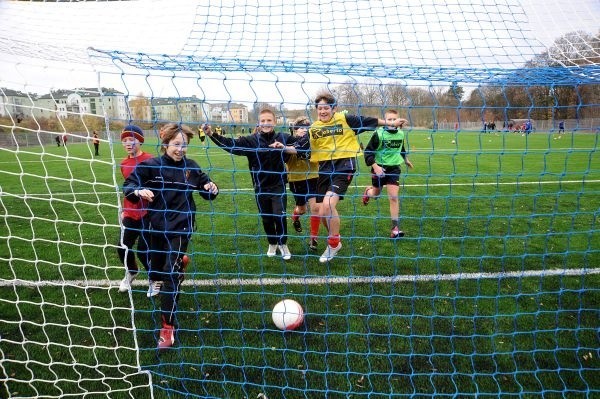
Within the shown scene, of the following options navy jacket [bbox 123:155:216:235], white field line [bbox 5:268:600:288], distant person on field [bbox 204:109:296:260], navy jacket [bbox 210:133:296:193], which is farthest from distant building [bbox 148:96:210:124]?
white field line [bbox 5:268:600:288]

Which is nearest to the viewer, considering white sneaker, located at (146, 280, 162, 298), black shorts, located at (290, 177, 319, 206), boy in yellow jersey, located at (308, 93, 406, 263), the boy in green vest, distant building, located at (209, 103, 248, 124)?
distant building, located at (209, 103, 248, 124)

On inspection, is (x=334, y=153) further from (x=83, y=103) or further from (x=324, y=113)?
(x=83, y=103)

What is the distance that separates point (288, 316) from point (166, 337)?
2.96ft

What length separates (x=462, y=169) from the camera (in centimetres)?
1316

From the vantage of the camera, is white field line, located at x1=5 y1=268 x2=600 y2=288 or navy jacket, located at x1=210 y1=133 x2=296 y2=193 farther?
navy jacket, located at x1=210 y1=133 x2=296 y2=193

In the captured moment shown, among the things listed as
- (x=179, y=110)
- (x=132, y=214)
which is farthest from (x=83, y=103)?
(x=132, y=214)

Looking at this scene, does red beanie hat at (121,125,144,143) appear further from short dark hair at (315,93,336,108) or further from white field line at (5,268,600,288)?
short dark hair at (315,93,336,108)

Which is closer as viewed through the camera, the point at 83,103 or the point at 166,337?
the point at 83,103

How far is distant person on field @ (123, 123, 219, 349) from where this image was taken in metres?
3.22

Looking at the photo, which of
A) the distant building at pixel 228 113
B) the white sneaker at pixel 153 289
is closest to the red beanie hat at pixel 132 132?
the distant building at pixel 228 113

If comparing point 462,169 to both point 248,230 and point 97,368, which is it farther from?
point 97,368

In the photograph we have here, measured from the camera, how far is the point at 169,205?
3.45m

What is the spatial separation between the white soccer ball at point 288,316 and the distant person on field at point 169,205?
775 millimetres

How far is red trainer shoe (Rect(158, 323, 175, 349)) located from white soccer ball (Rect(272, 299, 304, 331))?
2.51 feet
